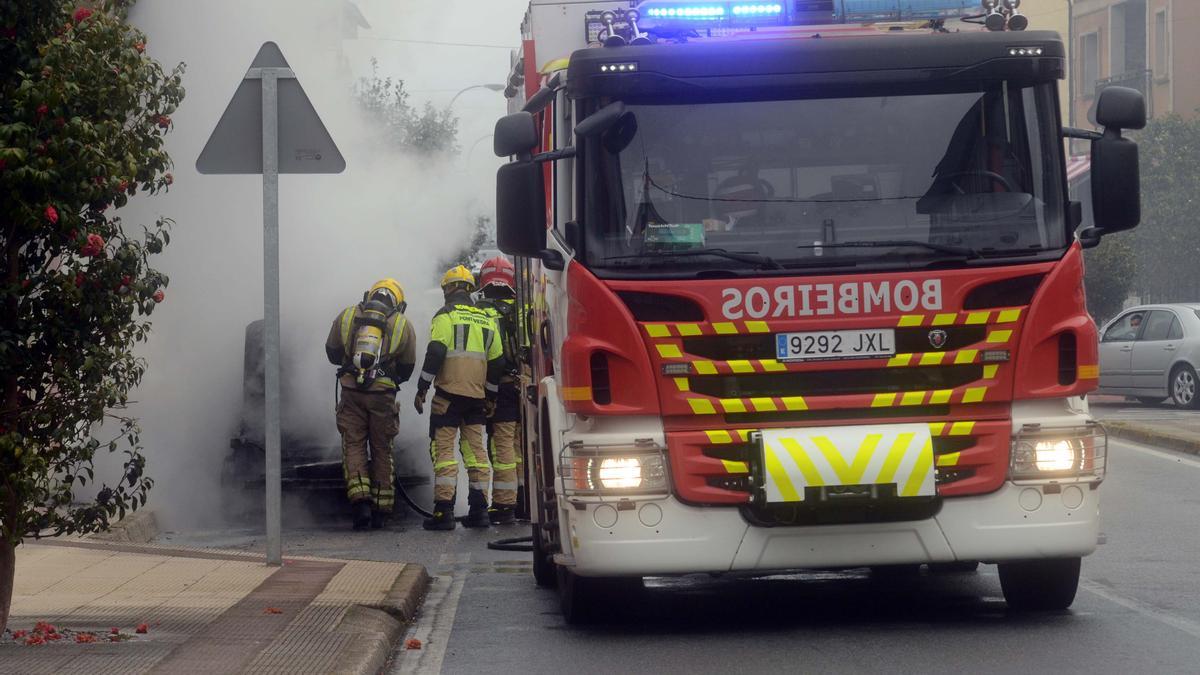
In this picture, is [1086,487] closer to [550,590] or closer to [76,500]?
[550,590]

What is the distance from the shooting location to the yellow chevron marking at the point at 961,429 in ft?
22.2

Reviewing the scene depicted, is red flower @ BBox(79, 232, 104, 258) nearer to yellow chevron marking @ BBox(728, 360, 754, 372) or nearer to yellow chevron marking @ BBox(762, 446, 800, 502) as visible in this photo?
yellow chevron marking @ BBox(728, 360, 754, 372)

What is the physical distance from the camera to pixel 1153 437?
57.1 ft

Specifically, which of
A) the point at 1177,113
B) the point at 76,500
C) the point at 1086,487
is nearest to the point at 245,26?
the point at 76,500

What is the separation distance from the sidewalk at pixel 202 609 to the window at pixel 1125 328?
15.0m

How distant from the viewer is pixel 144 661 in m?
6.34

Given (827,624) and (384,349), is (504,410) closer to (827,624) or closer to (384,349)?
(384,349)

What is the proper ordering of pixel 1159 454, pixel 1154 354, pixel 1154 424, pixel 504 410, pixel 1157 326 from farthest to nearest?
pixel 1157 326
pixel 1154 354
pixel 1154 424
pixel 1159 454
pixel 504 410

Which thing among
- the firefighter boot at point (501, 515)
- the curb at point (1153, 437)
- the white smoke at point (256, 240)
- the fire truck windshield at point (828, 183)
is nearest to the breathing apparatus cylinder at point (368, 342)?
the white smoke at point (256, 240)

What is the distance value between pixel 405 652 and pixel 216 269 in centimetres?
703

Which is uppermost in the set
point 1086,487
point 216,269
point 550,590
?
point 216,269

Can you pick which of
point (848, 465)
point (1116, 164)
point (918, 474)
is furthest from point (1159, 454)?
point (848, 465)

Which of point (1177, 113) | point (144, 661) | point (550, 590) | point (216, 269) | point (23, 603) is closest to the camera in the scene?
point (144, 661)

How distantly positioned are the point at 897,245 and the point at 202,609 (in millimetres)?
3429
